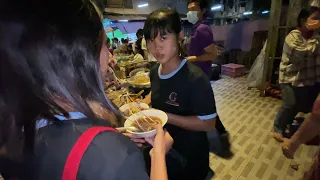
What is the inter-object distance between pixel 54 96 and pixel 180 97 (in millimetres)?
682

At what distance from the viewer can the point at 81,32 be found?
426 mm

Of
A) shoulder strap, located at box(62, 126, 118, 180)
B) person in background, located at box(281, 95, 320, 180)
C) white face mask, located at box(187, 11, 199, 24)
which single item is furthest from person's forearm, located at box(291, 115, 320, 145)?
white face mask, located at box(187, 11, 199, 24)

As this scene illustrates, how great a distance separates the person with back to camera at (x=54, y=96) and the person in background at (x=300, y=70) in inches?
95.3

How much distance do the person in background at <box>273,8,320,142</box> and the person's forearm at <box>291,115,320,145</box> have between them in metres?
1.56

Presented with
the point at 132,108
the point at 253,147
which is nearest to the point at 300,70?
Result: the point at 253,147

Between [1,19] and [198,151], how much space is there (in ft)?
3.26

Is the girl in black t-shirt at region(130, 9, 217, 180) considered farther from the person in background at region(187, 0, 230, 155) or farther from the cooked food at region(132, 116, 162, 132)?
the person in background at region(187, 0, 230, 155)

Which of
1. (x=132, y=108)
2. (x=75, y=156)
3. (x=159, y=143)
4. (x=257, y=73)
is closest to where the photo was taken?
(x=75, y=156)

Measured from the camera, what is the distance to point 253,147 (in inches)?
95.2

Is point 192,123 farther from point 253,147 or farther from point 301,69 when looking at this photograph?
point 301,69

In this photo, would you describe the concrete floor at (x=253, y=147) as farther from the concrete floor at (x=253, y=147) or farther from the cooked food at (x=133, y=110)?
the cooked food at (x=133, y=110)

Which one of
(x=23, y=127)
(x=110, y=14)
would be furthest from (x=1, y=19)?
(x=110, y=14)

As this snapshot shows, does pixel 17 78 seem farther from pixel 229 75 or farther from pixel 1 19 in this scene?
pixel 229 75

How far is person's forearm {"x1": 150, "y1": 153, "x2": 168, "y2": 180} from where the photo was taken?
0.55 metres
